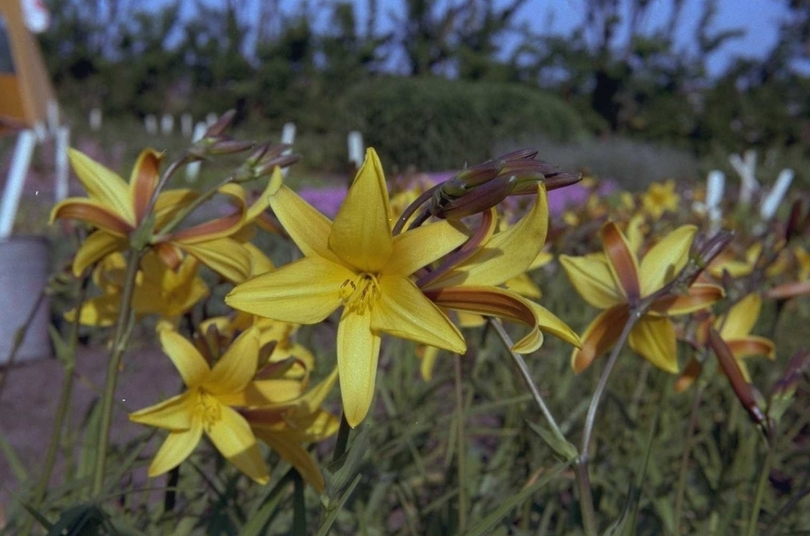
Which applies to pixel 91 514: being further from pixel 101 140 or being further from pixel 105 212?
pixel 101 140

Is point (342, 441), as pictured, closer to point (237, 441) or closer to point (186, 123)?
point (237, 441)

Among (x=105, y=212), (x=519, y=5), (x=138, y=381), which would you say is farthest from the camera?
(x=519, y=5)

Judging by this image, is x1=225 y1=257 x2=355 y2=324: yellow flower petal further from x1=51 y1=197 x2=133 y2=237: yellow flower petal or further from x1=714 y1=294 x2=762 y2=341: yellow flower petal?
x1=714 y1=294 x2=762 y2=341: yellow flower petal

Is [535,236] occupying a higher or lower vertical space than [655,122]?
higher

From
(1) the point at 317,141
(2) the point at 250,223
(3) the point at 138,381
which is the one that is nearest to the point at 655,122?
(1) the point at 317,141

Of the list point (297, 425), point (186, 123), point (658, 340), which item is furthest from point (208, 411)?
point (186, 123)

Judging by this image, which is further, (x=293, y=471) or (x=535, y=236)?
(x=293, y=471)

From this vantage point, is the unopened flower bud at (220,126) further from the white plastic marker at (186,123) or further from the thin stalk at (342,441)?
the white plastic marker at (186,123)
